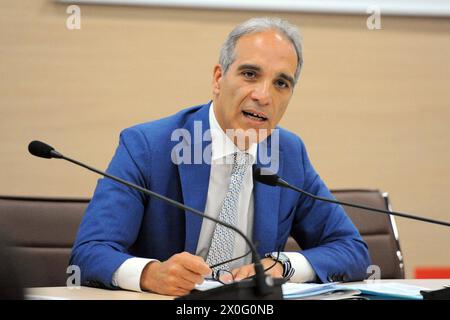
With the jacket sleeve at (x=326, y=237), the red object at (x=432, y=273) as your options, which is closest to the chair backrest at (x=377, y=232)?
the jacket sleeve at (x=326, y=237)

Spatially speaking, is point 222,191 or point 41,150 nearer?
point 41,150

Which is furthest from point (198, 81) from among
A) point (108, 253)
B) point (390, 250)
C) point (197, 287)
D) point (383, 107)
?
point (197, 287)

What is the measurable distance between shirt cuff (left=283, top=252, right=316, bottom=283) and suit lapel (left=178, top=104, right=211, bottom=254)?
12.2 inches

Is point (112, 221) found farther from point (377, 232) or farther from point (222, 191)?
point (377, 232)

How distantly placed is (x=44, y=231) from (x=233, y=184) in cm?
68

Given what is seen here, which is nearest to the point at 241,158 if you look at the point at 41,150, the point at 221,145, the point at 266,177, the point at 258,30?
the point at 221,145

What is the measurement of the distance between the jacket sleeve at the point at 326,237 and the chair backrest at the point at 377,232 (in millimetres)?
201

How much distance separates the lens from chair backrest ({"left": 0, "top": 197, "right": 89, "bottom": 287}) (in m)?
2.42

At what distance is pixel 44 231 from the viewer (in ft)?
8.06

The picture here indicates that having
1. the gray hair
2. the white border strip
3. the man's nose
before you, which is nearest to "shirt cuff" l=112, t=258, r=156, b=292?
the man's nose

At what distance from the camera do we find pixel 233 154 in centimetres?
239

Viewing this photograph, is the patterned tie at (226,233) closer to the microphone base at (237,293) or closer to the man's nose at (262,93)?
the man's nose at (262,93)

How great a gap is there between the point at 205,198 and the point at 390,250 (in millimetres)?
840

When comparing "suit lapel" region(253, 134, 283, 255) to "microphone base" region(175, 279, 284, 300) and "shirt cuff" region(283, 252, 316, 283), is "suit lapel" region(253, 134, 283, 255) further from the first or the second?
"microphone base" region(175, 279, 284, 300)
